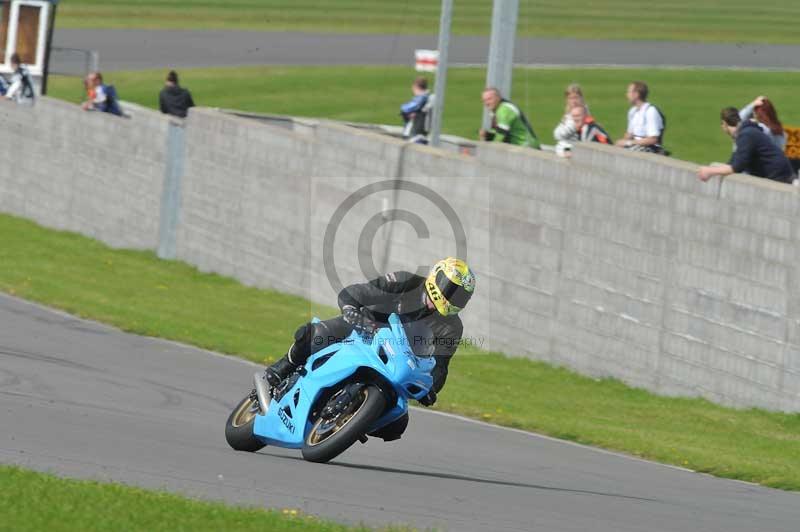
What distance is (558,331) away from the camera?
1747cm

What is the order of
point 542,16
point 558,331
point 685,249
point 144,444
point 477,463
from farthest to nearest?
point 542,16 → point 558,331 → point 685,249 → point 477,463 → point 144,444

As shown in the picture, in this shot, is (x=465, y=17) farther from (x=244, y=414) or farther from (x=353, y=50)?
(x=244, y=414)

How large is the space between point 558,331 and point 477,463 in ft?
20.3

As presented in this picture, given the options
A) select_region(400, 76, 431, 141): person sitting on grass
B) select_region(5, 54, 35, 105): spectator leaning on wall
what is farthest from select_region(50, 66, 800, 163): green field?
select_region(5, 54, 35, 105): spectator leaning on wall

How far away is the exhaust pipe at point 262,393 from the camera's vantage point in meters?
10.3

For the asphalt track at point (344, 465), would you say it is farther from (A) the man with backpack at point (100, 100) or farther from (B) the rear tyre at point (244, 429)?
(A) the man with backpack at point (100, 100)

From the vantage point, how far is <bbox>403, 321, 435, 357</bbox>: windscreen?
986cm

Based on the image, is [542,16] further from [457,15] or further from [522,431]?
[522,431]

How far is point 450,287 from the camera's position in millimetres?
9672

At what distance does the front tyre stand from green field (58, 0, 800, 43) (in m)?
39.0

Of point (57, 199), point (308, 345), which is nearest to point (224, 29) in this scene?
point (57, 199)

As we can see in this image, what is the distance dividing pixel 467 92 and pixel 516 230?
21932 mm

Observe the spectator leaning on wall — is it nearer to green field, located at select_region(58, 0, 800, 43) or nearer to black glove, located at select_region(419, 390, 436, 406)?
black glove, located at select_region(419, 390, 436, 406)

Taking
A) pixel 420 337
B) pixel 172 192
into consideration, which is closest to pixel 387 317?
pixel 420 337
